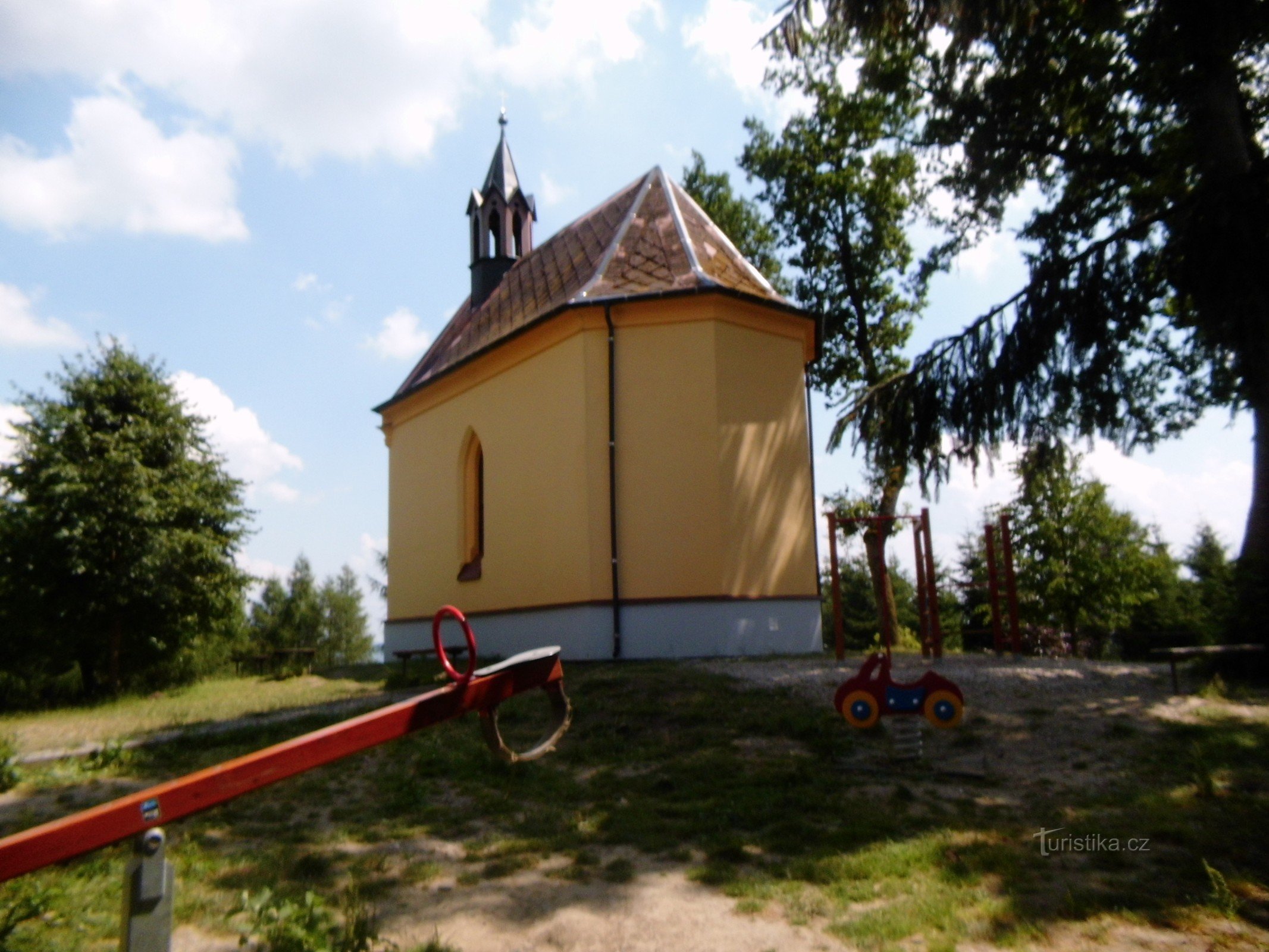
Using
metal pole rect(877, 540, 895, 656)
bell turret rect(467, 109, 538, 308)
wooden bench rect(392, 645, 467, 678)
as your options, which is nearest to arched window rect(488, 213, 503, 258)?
bell turret rect(467, 109, 538, 308)

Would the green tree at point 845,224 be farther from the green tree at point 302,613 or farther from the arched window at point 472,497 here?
the green tree at point 302,613

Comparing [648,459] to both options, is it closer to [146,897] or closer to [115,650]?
[115,650]

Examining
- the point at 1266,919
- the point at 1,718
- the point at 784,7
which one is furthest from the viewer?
Result: the point at 1,718

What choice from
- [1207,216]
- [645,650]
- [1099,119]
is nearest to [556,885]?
[1207,216]

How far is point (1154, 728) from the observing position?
7.71m

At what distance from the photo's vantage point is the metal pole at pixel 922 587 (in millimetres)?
12461

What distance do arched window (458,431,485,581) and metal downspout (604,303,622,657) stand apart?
4376mm

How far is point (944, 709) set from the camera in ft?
23.9

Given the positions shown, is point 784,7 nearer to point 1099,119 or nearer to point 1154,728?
point 1099,119

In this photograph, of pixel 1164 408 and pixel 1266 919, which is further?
pixel 1164 408

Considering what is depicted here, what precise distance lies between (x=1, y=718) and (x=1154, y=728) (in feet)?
47.1

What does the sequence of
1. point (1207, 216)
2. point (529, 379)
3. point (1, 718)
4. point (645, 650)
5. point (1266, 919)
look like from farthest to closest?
point (529, 379)
point (645, 650)
point (1, 718)
point (1207, 216)
point (1266, 919)

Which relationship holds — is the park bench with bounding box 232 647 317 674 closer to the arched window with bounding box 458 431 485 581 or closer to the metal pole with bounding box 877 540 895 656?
the arched window with bounding box 458 431 485 581

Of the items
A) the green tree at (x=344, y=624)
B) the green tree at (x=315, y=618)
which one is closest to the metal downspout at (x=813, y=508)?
the green tree at (x=315, y=618)
